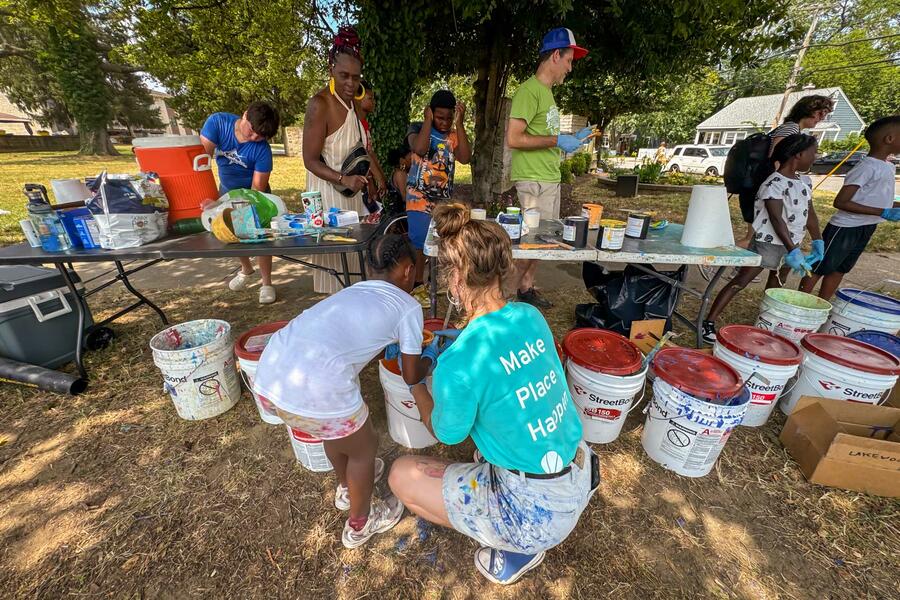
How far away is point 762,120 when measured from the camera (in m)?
29.9

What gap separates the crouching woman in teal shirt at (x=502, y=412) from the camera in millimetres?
1204

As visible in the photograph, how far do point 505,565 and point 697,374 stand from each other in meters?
1.35

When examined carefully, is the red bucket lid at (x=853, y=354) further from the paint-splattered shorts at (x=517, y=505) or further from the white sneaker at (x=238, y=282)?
the white sneaker at (x=238, y=282)

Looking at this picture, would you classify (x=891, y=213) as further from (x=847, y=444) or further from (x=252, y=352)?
(x=252, y=352)

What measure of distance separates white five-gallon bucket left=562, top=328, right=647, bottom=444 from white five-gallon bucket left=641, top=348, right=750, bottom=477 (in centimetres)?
14

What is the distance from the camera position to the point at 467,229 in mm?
1256

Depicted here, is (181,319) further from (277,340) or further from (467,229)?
(467,229)

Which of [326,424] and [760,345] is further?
[760,345]

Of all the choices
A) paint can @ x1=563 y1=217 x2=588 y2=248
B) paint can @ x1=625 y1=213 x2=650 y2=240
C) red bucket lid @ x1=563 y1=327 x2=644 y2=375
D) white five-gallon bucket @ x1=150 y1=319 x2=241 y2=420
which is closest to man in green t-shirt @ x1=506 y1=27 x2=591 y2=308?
paint can @ x1=625 y1=213 x2=650 y2=240

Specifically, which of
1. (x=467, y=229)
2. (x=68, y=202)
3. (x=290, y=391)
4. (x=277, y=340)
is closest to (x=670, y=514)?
(x=467, y=229)

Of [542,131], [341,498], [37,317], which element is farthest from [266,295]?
[542,131]

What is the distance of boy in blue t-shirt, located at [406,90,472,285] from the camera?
11.7 feet

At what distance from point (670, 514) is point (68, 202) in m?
4.27

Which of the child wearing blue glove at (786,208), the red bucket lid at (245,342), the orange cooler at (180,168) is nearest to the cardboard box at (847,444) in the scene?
the child wearing blue glove at (786,208)
